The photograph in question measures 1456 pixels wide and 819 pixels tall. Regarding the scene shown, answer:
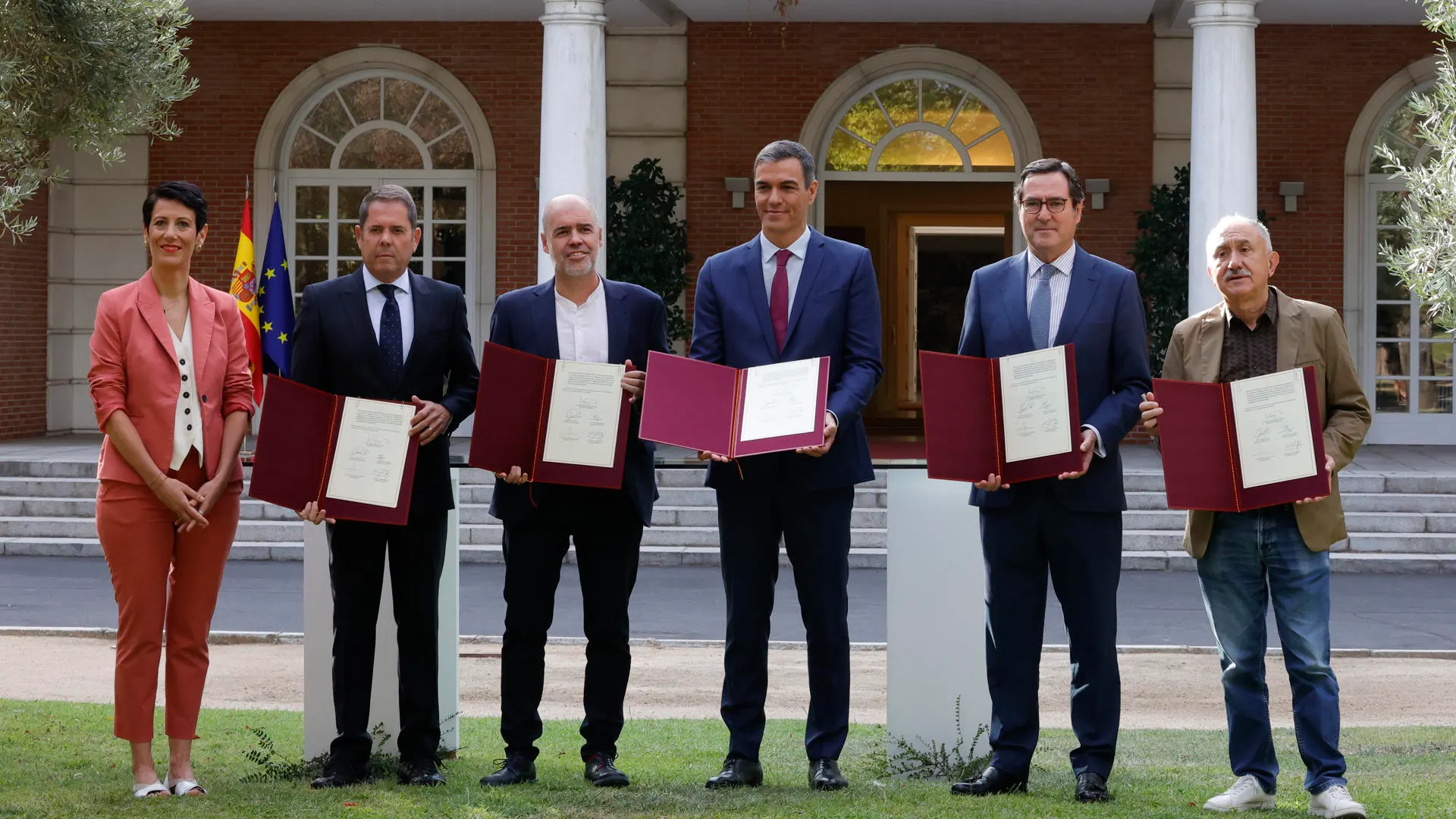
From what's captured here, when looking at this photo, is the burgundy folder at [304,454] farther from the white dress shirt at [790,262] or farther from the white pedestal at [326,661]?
the white dress shirt at [790,262]

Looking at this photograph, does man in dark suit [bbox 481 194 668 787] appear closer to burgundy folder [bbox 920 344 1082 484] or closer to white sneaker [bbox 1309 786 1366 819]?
burgundy folder [bbox 920 344 1082 484]

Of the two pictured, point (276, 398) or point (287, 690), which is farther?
point (287, 690)

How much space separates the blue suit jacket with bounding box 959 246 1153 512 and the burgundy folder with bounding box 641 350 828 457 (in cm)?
63

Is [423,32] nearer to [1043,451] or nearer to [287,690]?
[287,690]

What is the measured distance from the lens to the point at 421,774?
15.5ft

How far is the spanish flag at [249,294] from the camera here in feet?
43.5

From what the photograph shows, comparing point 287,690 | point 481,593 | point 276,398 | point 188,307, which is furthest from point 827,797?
point 481,593

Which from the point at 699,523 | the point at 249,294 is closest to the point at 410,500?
the point at 699,523

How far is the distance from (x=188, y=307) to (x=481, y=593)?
5494mm

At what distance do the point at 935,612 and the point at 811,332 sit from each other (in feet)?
3.57

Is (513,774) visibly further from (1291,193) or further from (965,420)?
(1291,193)

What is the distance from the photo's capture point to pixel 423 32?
16.3 meters

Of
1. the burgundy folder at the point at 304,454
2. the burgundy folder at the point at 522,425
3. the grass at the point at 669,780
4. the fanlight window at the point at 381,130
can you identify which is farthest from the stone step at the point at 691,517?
the burgundy folder at the point at 304,454

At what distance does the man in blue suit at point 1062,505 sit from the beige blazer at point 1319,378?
7.7 inches
